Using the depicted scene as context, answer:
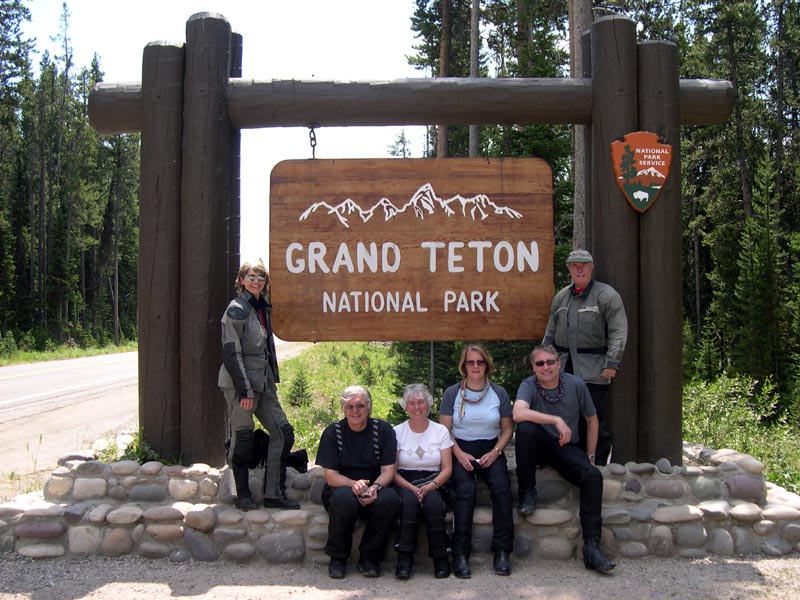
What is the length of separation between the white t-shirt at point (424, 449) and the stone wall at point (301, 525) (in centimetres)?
46

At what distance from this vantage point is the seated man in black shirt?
4156 millimetres

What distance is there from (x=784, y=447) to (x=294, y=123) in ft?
19.5

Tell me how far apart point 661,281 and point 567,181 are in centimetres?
903

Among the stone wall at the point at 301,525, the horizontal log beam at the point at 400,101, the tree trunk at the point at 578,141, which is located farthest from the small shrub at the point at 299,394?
the horizontal log beam at the point at 400,101

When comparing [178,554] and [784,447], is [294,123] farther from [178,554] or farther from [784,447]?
[784,447]

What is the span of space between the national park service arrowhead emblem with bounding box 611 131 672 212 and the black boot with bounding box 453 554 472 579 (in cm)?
282

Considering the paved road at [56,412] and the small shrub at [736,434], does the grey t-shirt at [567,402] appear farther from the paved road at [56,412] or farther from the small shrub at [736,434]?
the paved road at [56,412]

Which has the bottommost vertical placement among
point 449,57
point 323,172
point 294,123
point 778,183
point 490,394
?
point 490,394

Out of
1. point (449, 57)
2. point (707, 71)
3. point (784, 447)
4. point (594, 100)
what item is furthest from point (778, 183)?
point (594, 100)

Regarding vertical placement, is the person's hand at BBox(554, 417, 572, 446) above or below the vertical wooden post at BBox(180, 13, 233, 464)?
below

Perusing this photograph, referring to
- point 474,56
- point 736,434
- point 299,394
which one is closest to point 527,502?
point 736,434

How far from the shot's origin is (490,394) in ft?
15.0

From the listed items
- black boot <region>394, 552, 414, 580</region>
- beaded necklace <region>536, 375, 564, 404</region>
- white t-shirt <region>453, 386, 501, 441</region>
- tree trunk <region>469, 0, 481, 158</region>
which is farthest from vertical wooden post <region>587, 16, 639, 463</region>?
tree trunk <region>469, 0, 481, 158</region>

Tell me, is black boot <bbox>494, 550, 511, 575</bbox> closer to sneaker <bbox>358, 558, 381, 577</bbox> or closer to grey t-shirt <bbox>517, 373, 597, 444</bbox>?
sneaker <bbox>358, 558, 381, 577</bbox>
